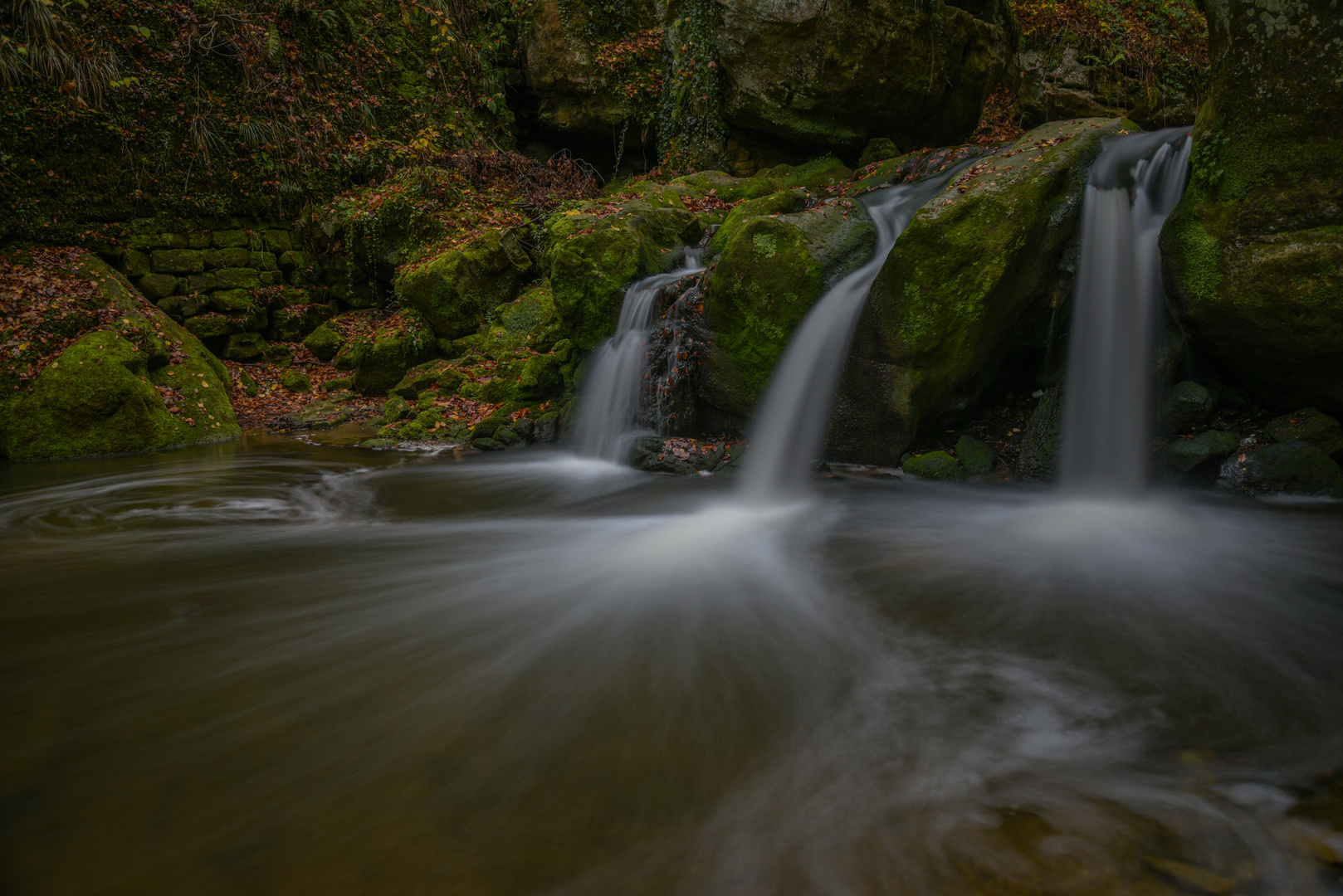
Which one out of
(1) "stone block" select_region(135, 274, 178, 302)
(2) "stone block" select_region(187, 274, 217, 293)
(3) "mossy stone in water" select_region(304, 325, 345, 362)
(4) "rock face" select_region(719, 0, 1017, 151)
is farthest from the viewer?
(3) "mossy stone in water" select_region(304, 325, 345, 362)

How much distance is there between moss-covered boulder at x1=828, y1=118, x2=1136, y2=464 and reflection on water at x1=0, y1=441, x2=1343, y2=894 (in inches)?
60.4

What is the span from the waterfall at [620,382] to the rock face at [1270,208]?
14.9 ft

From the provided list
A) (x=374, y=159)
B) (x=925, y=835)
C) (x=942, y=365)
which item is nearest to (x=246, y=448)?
(x=374, y=159)

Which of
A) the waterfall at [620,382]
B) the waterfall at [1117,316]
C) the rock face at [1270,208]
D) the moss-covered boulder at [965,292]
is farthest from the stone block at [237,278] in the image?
the rock face at [1270,208]

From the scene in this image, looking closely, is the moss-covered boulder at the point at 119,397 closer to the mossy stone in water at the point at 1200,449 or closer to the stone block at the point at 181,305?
the stone block at the point at 181,305

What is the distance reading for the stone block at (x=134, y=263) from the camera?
33.1 feet

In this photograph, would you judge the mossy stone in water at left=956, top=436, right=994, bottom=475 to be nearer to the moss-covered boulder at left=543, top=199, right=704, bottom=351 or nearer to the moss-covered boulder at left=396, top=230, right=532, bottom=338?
the moss-covered boulder at left=543, top=199, right=704, bottom=351

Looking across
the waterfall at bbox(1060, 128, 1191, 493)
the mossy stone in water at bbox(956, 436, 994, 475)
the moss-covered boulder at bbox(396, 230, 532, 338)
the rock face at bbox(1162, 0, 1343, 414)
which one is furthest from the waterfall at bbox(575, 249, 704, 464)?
the rock face at bbox(1162, 0, 1343, 414)

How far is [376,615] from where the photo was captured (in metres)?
2.86

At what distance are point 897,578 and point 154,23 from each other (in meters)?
14.3

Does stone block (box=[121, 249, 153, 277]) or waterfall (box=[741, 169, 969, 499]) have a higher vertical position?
stone block (box=[121, 249, 153, 277])

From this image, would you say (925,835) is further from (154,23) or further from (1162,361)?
(154,23)

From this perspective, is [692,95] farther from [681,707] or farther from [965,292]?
[681,707]

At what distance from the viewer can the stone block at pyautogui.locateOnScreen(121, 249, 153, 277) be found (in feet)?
33.1
